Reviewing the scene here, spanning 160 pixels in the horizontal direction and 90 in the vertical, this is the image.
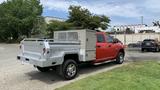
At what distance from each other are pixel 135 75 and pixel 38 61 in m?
3.82

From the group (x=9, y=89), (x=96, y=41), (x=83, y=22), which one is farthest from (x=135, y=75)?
(x=83, y=22)

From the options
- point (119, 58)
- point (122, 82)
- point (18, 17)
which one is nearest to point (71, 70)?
point (122, 82)

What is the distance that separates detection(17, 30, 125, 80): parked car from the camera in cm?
817

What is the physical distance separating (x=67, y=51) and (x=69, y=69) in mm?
720

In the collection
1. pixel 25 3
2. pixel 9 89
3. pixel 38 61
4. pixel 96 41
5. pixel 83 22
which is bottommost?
pixel 9 89

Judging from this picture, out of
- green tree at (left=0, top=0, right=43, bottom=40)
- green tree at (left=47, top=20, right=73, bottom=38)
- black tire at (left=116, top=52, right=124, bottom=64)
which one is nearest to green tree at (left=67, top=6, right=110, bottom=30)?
green tree at (left=47, top=20, right=73, bottom=38)

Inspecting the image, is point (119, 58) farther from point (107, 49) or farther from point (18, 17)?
point (18, 17)

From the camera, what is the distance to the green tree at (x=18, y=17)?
4034cm

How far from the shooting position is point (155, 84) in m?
7.64

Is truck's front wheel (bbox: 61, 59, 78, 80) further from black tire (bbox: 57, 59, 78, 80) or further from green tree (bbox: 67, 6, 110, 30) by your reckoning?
green tree (bbox: 67, 6, 110, 30)

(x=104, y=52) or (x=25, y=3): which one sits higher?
(x=25, y=3)

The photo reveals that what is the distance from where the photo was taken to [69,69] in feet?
29.4

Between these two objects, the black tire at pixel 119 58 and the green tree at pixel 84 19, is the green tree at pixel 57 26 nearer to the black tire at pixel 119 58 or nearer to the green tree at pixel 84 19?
the green tree at pixel 84 19

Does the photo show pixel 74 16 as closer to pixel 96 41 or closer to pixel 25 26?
pixel 25 26
